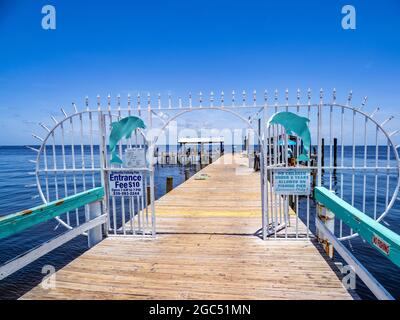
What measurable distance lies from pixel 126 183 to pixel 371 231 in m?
4.28

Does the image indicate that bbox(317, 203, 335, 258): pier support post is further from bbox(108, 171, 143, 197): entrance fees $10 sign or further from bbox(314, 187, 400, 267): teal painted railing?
bbox(108, 171, 143, 197): entrance fees $10 sign

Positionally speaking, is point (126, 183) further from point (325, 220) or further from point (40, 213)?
point (325, 220)

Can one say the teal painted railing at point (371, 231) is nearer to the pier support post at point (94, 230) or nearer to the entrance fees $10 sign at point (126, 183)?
the entrance fees $10 sign at point (126, 183)

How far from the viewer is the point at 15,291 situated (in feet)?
21.2

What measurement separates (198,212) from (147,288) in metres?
4.04

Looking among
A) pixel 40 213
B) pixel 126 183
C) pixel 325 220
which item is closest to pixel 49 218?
pixel 40 213

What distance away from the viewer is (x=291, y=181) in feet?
16.4

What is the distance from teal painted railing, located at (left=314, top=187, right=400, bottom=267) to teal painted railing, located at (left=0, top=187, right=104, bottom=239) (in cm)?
415

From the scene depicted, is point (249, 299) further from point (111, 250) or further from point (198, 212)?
point (198, 212)

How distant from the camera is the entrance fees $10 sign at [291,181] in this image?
4957mm

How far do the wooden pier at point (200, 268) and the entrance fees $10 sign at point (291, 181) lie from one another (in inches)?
40.2

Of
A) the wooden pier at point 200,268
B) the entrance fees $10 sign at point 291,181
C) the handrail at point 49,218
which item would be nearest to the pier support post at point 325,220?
the wooden pier at point 200,268

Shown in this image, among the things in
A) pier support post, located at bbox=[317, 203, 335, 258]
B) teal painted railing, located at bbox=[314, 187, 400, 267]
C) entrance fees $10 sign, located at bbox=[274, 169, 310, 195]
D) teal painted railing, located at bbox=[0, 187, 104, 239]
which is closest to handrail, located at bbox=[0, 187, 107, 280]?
teal painted railing, located at bbox=[0, 187, 104, 239]
